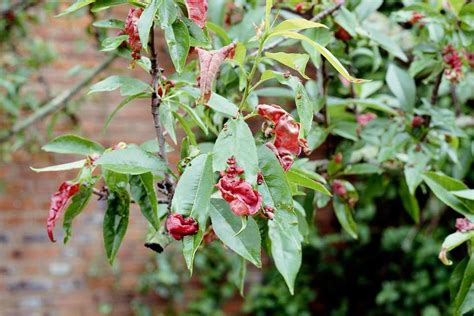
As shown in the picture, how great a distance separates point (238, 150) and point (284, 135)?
0.25 ft

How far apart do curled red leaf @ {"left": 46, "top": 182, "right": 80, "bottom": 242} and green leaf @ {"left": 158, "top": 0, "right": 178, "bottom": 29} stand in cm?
28

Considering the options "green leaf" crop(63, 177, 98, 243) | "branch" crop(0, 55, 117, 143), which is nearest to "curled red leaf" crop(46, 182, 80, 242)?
"green leaf" crop(63, 177, 98, 243)

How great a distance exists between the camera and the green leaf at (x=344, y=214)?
129 centimetres

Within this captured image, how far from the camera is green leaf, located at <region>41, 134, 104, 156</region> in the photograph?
94cm

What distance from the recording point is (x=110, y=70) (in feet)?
8.55

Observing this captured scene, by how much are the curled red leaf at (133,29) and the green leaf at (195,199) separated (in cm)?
20

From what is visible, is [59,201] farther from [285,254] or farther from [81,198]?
[285,254]

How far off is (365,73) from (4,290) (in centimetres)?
190

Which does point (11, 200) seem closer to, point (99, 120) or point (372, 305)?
point (99, 120)

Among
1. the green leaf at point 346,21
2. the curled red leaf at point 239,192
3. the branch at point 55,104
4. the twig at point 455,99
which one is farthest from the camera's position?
the branch at point 55,104

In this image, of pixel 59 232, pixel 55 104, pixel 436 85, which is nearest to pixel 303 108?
pixel 436 85

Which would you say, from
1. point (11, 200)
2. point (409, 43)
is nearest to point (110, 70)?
point (11, 200)

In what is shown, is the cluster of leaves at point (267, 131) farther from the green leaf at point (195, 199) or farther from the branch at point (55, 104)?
the branch at point (55, 104)

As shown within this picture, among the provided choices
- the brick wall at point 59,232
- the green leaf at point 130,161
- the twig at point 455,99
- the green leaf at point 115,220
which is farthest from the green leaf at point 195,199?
the brick wall at point 59,232
